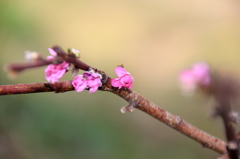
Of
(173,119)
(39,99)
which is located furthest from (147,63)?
(173,119)

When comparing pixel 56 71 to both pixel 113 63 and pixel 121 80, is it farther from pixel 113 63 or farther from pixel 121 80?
pixel 113 63

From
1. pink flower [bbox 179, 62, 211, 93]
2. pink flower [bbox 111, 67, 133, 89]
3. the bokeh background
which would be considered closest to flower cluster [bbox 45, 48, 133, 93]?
pink flower [bbox 111, 67, 133, 89]

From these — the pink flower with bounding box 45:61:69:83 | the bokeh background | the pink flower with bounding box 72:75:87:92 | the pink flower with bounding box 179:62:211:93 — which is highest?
the pink flower with bounding box 45:61:69:83

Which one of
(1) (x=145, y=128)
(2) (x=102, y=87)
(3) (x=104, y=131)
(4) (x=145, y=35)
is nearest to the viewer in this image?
(2) (x=102, y=87)

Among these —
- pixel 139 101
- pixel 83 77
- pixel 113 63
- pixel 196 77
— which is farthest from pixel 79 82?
pixel 113 63

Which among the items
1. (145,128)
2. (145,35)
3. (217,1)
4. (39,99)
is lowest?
(145,128)

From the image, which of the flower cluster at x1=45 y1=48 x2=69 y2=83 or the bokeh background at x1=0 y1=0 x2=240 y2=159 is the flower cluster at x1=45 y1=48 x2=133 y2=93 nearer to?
the flower cluster at x1=45 y1=48 x2=69 y2=83

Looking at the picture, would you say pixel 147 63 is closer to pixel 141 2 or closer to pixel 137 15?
pixel 137 15
